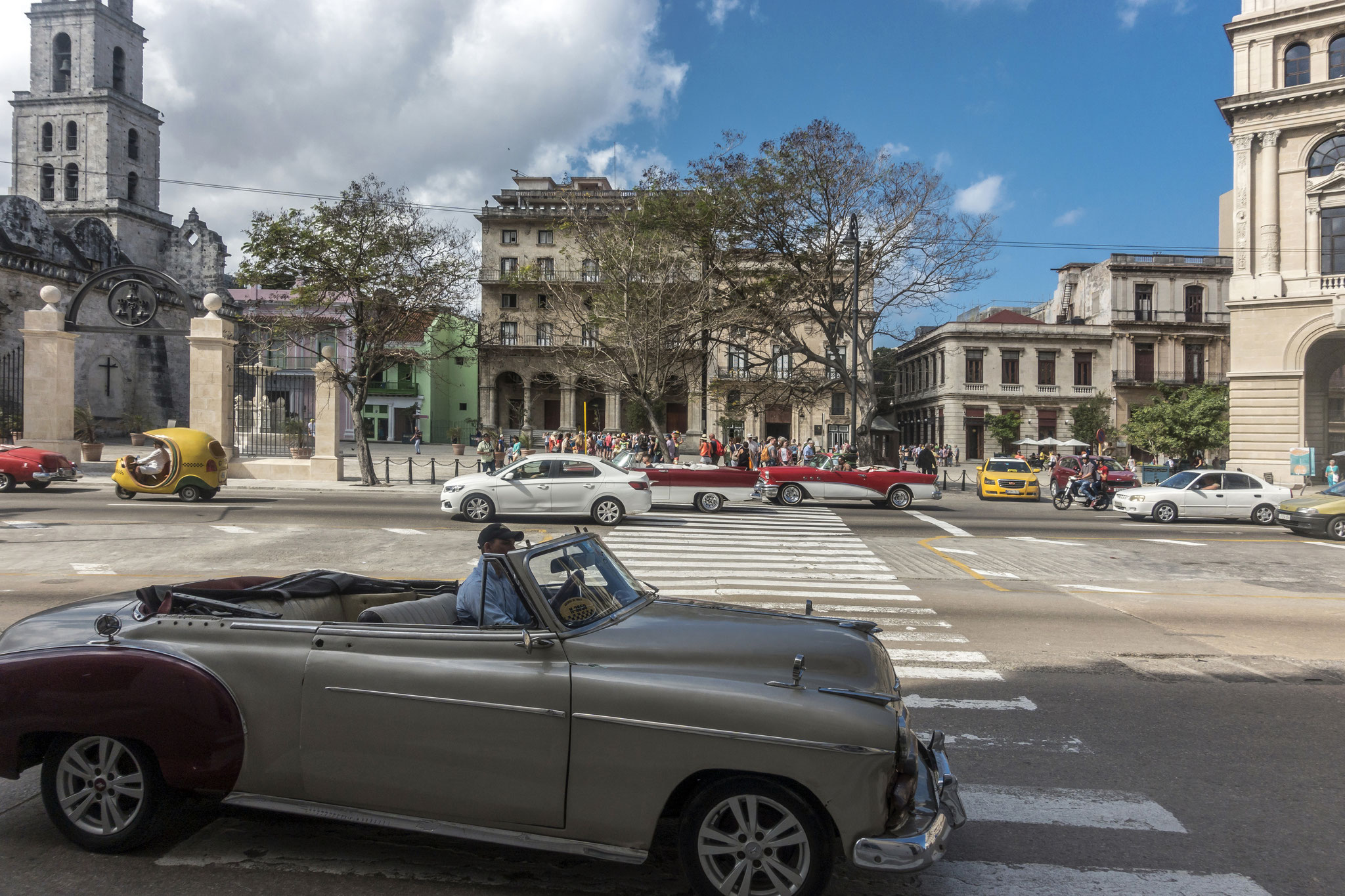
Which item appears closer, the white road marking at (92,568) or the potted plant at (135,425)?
the white road marking at (92,568)

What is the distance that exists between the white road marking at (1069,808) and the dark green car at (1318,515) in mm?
17664

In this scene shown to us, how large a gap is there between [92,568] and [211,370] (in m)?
17.4

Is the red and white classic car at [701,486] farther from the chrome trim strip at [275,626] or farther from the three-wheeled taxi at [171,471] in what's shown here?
the chrome trim strip at [275,626]

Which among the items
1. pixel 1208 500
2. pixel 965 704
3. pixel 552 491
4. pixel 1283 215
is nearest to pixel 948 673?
pixel 965 704

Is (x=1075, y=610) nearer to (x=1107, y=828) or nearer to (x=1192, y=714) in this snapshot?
(x=1192, y=714)

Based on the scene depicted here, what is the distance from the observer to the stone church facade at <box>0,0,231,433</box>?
179ft

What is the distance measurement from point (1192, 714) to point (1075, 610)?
4091mm

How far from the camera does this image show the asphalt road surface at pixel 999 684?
3783 mm

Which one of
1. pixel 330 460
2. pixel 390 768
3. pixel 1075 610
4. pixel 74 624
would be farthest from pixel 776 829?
pixel 330 460

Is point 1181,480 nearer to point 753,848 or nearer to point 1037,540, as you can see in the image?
point 1037,540

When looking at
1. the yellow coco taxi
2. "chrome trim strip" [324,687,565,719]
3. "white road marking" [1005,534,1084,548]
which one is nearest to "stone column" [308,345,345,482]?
"white road marking" [1005,534,1084,548]

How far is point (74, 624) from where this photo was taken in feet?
13.3

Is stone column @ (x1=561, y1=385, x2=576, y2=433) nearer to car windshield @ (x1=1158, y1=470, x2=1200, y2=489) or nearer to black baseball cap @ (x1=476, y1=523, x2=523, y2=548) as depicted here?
car windshield @ (x1=1158, y1=470, x2=1200, y2=489)

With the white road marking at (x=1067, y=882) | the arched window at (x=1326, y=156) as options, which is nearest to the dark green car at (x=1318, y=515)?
the white road marking at (x=1067, y=882)
